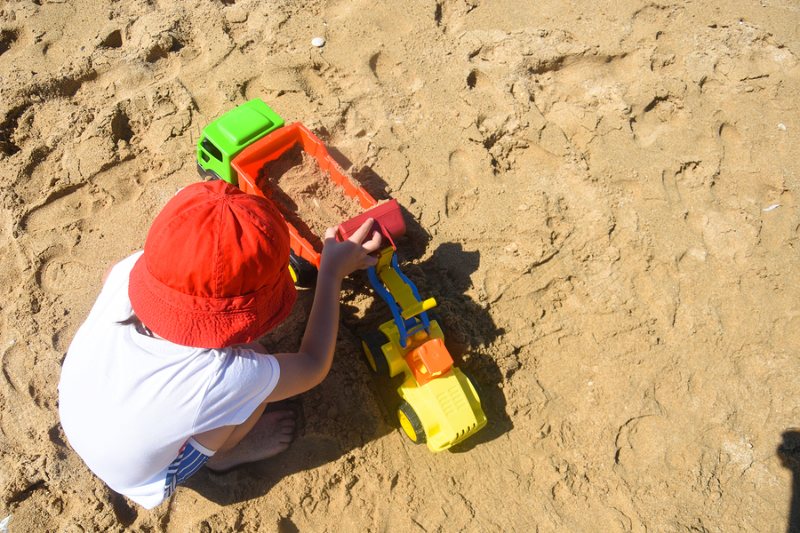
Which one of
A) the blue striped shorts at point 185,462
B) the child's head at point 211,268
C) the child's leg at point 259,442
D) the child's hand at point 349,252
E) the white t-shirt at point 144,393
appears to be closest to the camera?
the child's head at point 211,268

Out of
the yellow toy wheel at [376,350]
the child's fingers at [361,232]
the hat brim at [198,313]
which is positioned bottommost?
the yellow toy wheel at [376,350]

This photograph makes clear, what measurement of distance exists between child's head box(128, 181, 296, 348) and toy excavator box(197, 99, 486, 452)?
0.60 metres

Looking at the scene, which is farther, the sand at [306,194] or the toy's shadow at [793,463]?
the sand at [306,194]

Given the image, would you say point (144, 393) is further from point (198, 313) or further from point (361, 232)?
point (361, 232)

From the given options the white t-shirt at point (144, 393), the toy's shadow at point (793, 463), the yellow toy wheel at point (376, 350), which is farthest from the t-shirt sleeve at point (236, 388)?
the toy's shadow at point (793, 463)

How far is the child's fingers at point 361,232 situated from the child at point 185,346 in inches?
8.5

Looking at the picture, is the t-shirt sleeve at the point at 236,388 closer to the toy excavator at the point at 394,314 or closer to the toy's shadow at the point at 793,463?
the toy excavator at the point at 394,314

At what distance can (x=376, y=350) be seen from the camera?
7.14 ft

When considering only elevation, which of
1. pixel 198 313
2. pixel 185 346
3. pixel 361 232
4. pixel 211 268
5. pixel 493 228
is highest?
pixel 211 268

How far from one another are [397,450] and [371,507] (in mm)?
213

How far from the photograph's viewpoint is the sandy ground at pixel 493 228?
7.08ft

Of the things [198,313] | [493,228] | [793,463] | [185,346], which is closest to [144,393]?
[185,346]

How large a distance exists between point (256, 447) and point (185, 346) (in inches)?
27.3

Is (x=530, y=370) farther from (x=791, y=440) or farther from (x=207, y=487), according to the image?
(x=207, y=487)
